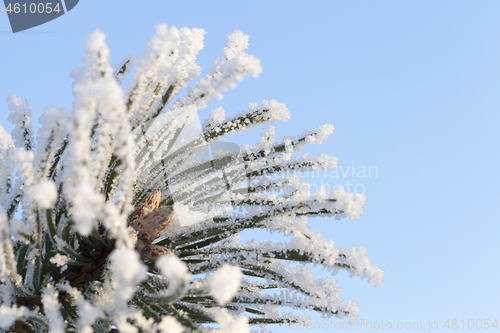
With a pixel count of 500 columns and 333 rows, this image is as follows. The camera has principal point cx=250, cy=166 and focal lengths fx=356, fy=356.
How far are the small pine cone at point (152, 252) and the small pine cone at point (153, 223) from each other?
0.03 m

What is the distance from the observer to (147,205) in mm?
952

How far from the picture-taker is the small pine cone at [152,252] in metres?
0.88

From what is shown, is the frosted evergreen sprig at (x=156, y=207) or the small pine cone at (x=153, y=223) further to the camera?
the small pine cone at (x=153, y=223)

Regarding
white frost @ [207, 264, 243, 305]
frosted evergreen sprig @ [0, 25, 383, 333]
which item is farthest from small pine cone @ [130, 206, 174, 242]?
white frost @ [207, 264, 243, 305]

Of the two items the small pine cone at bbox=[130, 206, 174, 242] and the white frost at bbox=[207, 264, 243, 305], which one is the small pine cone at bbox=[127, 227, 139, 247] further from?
the white frost at bbox=[207, 264, 243, 305]

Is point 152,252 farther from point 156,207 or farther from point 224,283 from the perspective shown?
point 224,283

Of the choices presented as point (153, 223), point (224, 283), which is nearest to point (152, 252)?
point (153, 223)

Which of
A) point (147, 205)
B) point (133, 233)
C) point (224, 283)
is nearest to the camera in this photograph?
point (224, 283)

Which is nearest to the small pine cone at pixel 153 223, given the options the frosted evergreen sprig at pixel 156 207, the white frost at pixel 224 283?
the frosted evergreen sprig at pixel 156 207

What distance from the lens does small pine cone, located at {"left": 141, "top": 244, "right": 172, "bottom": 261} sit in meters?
0.88

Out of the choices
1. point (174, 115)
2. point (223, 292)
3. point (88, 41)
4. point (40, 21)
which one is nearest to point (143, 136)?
point (174, 115)

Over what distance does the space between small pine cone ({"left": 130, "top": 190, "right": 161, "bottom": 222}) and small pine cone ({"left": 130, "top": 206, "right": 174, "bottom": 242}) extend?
0.02 m

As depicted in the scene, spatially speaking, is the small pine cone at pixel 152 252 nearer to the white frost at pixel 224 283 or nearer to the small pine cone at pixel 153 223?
the small pine cone at pixel 153 223

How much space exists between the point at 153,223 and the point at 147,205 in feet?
0.22
